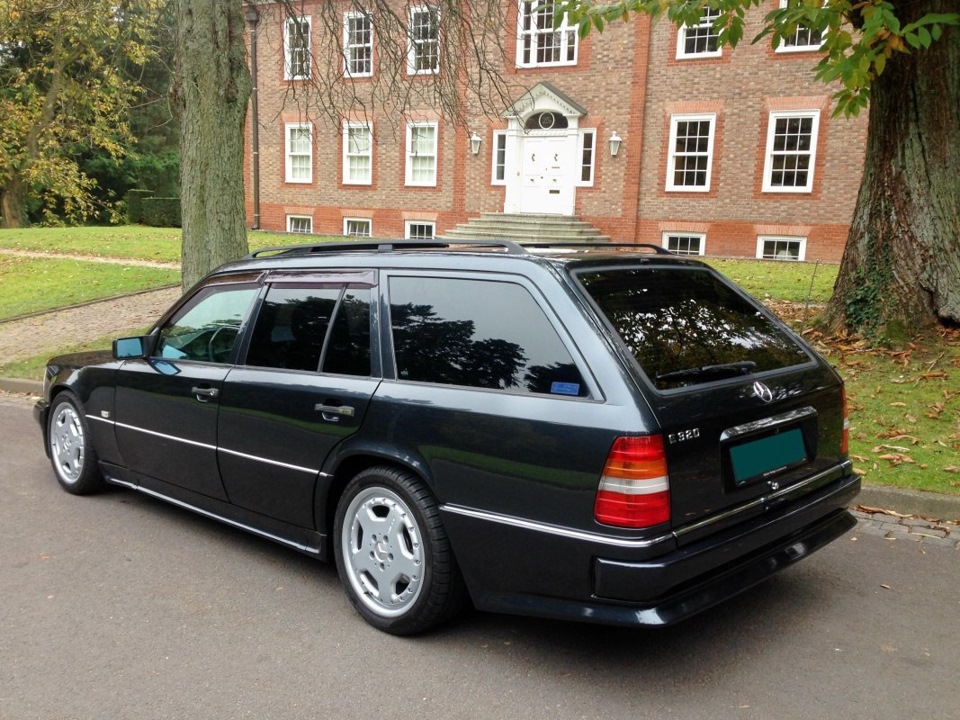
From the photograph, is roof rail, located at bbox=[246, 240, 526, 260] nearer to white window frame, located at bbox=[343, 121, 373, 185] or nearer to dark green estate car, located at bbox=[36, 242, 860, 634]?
dark green estate car, located at bbox=[36, 242, 860, 634]

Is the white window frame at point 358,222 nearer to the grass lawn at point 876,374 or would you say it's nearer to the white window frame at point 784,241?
the grass lawn at point 876,374

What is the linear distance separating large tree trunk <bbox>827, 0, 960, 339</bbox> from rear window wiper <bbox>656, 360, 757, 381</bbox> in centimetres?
569

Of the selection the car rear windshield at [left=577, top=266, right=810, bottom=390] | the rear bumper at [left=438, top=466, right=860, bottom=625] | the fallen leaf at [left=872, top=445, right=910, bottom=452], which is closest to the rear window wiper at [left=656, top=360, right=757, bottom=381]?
the car rear windshield at [left=577, top=266, right=810, bottom=390]

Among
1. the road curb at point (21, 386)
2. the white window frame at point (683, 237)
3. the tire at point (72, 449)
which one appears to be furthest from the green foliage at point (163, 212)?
the tire at point (72, 449)

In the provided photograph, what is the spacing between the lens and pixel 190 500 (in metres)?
4.86

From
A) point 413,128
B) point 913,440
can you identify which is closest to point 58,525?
point 913,440

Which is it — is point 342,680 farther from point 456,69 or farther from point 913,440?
point 456,69

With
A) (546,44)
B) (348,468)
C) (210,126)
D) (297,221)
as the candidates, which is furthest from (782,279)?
(297,221)

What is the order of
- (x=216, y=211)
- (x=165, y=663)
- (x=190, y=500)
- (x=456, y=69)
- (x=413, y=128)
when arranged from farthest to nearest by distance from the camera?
(x=413, y=128) < (x=456, y=69) < (x=216, y=211) < (x=190, y=500) < (x=165, y=663)

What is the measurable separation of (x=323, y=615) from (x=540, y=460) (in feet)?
4.95

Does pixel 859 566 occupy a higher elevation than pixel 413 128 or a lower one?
lower

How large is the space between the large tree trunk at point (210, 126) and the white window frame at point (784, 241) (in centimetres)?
1603

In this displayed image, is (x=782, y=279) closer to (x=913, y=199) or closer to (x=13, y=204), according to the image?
(x=913, y=199)

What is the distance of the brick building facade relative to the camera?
21141mm
